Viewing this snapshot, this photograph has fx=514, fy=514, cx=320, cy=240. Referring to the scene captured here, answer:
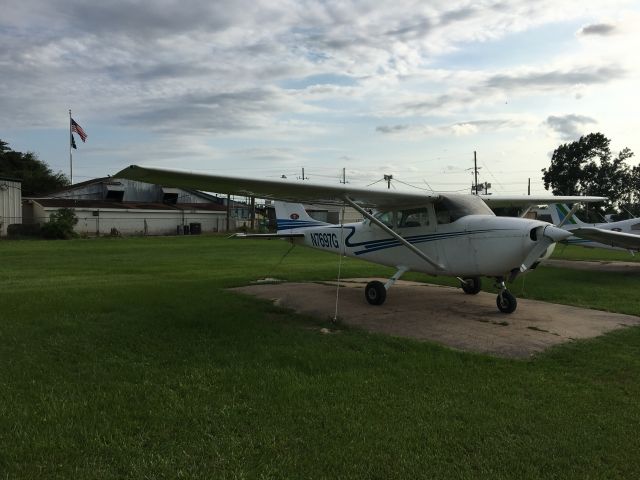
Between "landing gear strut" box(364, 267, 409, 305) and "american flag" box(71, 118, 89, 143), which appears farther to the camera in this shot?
"american flag" box(71, 118, 89, 143)

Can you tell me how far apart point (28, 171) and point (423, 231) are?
71.9 metres

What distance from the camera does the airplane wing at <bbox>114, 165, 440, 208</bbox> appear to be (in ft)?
23.5

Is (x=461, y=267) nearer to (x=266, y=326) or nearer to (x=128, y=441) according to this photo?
(x=266, y=326)

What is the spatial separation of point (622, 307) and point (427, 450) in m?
8.03

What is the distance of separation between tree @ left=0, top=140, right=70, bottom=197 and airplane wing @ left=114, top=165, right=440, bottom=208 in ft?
216

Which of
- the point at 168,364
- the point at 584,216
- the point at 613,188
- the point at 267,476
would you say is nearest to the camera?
the point at 267,476

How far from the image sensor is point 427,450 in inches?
152

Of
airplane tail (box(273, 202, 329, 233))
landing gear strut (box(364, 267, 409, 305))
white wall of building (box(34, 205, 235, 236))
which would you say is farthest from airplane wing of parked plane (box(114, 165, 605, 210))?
white wall of building (box(34, 205, 235, 236))

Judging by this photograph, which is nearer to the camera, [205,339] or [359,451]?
[359,451]

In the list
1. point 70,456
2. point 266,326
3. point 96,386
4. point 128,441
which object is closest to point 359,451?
point 128,441

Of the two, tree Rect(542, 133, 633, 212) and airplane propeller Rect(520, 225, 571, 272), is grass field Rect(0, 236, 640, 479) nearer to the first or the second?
airplane propeller Rect(520, 225, 571, 272)

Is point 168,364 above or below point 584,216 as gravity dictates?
below

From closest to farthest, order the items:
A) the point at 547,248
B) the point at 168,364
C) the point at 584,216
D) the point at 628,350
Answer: the point at 168,364
the point at 628,350
the point at 547,248
the point at 584,216

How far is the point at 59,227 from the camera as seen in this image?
40.0m
